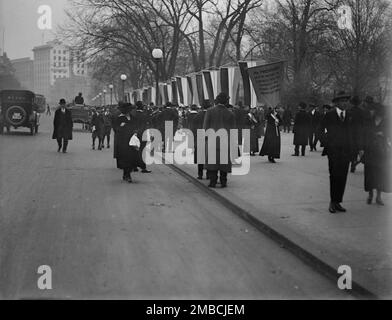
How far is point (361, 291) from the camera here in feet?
17.4

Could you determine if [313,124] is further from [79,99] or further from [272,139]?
[79,99]

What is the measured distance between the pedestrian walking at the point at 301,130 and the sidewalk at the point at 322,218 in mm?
5170

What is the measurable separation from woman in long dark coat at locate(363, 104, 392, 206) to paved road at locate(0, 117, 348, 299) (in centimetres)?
233

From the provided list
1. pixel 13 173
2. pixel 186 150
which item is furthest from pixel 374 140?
pixel 186 150

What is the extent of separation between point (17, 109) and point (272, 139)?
19.3m

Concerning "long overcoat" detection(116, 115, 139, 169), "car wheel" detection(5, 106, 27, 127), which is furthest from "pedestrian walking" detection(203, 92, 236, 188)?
"car wheel" detection(5, 106, 27, 127)

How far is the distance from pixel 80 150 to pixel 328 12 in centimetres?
2613

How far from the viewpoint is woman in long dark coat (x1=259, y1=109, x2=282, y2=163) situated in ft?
56.3

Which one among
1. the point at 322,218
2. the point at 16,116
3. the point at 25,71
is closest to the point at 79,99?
the point at 16,116

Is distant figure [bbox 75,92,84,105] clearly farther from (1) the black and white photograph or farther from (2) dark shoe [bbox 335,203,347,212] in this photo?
(2) dark shoe [bbox 335,203,347,212]

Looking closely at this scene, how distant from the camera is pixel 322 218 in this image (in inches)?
337

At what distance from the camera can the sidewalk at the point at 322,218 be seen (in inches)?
239

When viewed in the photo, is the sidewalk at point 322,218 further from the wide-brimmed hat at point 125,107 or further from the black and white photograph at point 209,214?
the wide-brimmed hat at point 125,107
